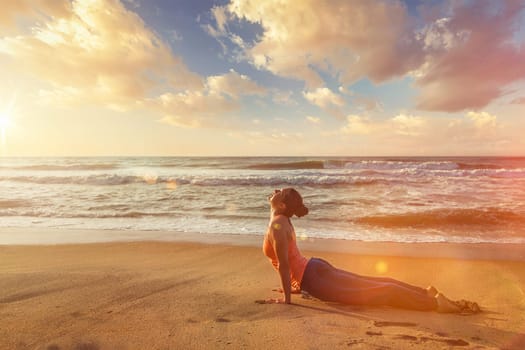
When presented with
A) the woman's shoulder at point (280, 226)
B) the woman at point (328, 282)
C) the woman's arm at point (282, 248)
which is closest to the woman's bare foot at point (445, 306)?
the woman at point (328, 282)

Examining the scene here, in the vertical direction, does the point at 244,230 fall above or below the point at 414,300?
below

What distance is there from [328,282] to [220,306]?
1340mm

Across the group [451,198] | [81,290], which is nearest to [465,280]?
[81,290]

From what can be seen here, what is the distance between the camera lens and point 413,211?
39.3ft

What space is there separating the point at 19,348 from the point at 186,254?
13.6ft

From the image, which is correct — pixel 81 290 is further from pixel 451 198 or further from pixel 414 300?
pixel 451 198

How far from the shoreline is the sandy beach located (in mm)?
197

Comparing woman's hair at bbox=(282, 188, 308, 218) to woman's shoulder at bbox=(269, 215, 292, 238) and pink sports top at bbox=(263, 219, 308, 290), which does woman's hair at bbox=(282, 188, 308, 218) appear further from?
pink sports top at bbox=(263, 219, 308, 290)

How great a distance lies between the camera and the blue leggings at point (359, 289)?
3641mm

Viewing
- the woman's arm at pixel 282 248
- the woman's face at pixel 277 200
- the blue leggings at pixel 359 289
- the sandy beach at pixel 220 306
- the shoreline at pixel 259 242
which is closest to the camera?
the sandy beach at pixel 220 306

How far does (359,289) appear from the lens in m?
3.75

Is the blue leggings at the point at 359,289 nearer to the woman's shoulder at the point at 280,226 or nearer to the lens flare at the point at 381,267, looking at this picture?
the woman's shoulder at the point at 280,226

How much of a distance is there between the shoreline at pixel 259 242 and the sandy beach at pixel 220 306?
20cm

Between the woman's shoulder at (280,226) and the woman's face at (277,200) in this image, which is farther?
the woman's face at (277,200)
